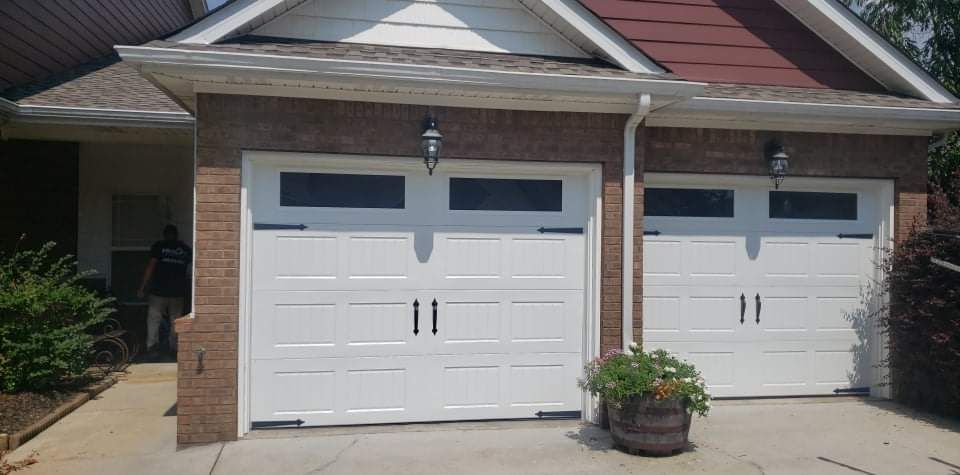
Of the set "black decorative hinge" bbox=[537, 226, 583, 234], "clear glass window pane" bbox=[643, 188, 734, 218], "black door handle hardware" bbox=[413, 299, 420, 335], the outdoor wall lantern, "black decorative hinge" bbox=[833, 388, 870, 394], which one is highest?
the outdoor wall lantern

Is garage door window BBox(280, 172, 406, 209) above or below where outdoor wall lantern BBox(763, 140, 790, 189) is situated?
below

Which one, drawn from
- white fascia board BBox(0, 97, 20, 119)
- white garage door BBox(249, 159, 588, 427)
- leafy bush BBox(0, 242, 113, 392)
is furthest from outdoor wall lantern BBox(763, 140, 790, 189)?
white fascia board BBox(0, 97, 20, 119)

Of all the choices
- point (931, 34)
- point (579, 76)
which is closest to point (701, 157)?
point (579, 76)

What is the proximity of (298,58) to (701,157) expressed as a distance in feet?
13.0

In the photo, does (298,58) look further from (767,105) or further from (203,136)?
(767,105)

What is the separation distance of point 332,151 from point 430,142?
0.84 meters

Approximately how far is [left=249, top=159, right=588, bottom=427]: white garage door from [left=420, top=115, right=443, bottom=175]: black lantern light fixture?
0.29 metres

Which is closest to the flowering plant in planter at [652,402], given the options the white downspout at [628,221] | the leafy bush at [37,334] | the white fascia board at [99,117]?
the white downspout at [628,221]

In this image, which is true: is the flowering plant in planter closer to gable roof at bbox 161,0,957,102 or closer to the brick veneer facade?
the brick veneer facade

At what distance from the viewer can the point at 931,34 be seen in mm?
10492

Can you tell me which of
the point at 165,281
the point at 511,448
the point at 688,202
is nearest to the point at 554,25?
the point at 688,202

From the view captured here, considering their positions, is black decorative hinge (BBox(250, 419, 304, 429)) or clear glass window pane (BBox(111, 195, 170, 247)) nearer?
black decorative hinge (BBox(250, 419, 304, 429))

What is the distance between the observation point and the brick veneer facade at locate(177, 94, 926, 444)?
5777mm

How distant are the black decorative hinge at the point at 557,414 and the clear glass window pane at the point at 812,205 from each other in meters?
2.95
